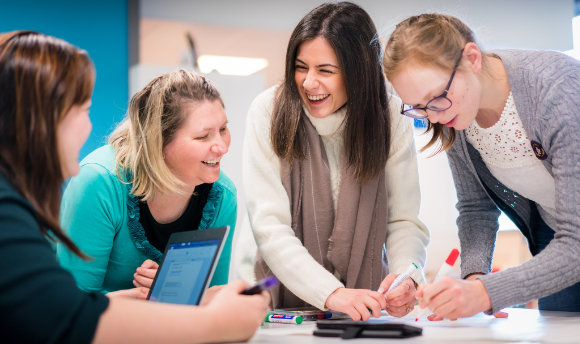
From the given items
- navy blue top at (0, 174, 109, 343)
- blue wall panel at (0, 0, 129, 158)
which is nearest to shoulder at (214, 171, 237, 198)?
navy blue top at (0, 174, 109, 343)

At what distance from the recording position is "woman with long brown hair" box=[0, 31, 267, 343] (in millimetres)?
A: 777

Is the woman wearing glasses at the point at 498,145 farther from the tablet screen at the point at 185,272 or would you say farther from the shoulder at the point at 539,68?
the tablet screen at the point at 185,272

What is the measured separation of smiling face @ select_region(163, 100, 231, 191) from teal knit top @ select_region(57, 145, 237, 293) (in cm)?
9

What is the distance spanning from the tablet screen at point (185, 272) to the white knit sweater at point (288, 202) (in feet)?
1.09

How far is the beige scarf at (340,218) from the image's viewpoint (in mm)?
1661

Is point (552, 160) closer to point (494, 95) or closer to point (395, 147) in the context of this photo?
point (494, 95)

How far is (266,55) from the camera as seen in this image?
5238 mm

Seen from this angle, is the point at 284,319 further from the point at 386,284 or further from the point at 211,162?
the point at 211,162

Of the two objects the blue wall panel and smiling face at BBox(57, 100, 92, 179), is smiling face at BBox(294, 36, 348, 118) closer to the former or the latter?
smiling face at BBox(57, 100, 92, 179)

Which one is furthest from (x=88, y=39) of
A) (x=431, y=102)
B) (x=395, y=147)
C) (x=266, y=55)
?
(x=431, y=102)

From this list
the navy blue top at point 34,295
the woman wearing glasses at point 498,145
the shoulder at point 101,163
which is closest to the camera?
the navy blue top at point 34,295

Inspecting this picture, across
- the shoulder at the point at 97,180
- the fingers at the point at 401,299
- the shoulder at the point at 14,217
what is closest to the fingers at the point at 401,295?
the fingers at the point at 401,299

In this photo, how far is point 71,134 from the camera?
3.16 feet

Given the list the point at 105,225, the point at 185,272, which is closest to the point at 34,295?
the point at 185,272
